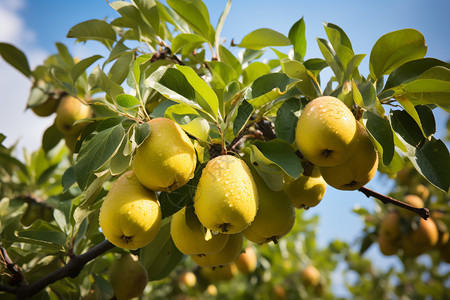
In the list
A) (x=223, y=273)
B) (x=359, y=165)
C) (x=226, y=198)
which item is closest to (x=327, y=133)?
(x=359, y=165)

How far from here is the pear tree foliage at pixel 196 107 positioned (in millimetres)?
992

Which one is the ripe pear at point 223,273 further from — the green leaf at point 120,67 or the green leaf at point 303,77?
the green leaf at point 303,77

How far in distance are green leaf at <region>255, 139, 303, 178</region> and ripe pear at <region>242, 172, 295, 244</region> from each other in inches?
3.1

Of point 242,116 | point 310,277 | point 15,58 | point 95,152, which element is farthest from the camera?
point 310,277

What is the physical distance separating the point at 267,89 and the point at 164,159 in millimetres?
370

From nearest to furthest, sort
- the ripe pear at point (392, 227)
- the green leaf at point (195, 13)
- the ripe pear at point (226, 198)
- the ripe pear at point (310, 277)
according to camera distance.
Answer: the ripe pear at point (226, 198)
the green leaf at point (195, 13)
the ripe pear at point (392, 227)
the ripe pear at point (310, 277)

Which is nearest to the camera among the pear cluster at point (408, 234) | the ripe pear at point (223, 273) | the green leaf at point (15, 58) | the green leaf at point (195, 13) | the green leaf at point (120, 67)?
the green leaf at point (195, 13)

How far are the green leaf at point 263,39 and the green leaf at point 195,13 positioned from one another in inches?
6.4

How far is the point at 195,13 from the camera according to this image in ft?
4.25

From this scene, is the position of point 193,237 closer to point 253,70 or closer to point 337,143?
point 337,143

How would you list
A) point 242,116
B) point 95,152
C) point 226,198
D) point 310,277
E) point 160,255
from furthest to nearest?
point 310,277 < point 160,255 < point 242,116 < point 95,152 < point 226,198

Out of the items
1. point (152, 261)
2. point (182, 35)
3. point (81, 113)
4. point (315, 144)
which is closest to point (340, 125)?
point (315, 144)

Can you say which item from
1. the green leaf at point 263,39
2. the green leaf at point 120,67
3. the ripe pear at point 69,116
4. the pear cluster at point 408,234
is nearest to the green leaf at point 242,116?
the green leaf at point 263,39

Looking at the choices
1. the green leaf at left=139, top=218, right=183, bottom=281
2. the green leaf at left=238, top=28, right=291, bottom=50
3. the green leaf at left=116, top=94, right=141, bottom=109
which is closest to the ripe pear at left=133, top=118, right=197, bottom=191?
the green leaf at left=116, top=94, right=141, bottom=109
